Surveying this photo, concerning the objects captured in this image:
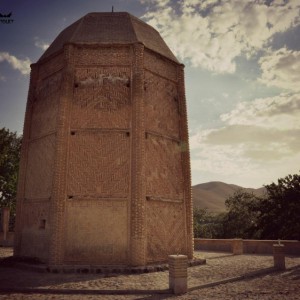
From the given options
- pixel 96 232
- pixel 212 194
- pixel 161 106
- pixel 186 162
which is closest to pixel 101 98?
pixel 161 106

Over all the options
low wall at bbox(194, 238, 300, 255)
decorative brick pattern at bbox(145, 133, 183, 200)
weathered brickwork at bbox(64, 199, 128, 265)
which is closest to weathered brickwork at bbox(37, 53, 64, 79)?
decorative brick pattern at bbox(145, 133, 183, 200)

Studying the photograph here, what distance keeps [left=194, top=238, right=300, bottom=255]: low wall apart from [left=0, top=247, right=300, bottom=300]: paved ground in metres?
6.83

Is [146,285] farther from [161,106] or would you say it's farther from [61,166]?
[161,106]

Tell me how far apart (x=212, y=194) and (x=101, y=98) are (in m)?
110

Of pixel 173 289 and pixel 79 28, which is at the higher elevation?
pixel 79 28

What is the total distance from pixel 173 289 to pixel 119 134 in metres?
6.64

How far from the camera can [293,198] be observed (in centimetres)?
2052

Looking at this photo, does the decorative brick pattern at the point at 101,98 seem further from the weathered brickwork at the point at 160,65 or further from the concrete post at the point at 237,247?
the concrete post at the point at 237,247

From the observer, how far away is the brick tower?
37.5 ft

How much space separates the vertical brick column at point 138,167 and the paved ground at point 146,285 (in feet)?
3.93

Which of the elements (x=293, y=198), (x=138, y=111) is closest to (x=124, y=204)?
(x=138, y=111)

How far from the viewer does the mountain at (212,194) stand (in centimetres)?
10144

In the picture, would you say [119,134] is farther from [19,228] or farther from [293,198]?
[293,198]

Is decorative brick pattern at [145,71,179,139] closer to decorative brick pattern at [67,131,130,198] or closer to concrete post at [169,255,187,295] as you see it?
decorative brick pattern at [67,131,130,198]
